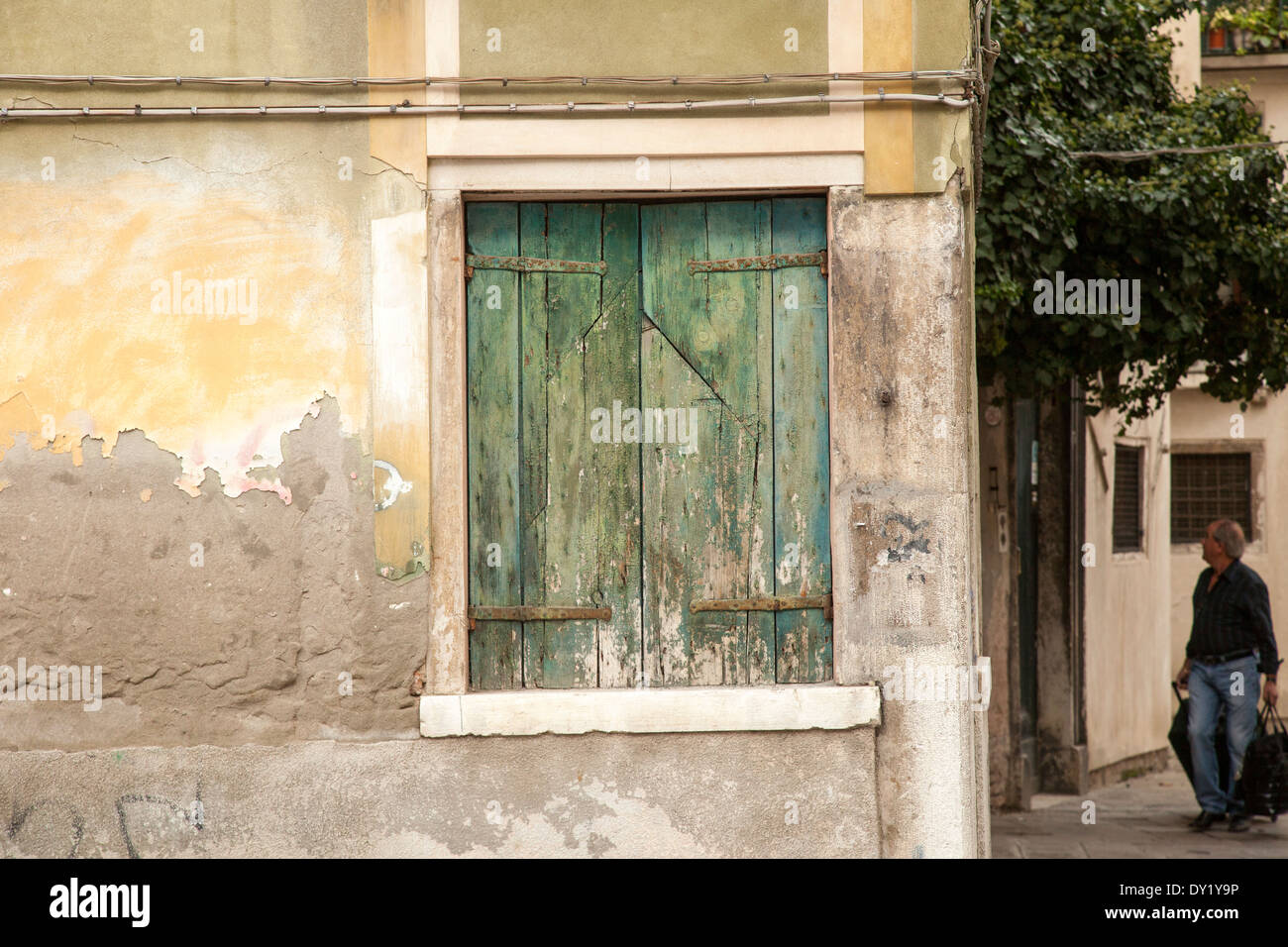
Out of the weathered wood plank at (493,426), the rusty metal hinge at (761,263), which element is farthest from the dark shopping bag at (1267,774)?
the weathered wood plank at (493,426)

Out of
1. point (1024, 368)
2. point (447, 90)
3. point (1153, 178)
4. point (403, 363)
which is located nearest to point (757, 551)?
point (403, 363)

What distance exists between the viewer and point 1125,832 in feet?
29.0

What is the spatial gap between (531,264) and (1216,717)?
5.82 meters

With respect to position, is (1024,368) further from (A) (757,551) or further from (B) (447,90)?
(B) (447,90)

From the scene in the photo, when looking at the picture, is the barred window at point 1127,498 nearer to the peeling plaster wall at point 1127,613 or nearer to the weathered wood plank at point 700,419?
the peeling plaster wall at point 1127,613

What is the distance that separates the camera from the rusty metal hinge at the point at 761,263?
5.28 metres

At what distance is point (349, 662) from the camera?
5145 mm

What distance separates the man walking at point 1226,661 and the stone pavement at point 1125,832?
26 centimetres

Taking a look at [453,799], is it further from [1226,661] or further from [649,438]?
[1226,661]

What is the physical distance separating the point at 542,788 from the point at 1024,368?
4851 mm

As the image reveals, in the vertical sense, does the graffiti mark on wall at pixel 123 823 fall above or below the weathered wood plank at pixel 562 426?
below

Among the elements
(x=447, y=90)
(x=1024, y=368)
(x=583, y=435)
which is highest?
(x=447, y=90)

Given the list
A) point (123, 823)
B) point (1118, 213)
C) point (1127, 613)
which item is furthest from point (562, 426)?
point (1127, 613)

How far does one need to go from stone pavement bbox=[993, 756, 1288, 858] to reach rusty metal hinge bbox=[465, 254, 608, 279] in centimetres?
472
